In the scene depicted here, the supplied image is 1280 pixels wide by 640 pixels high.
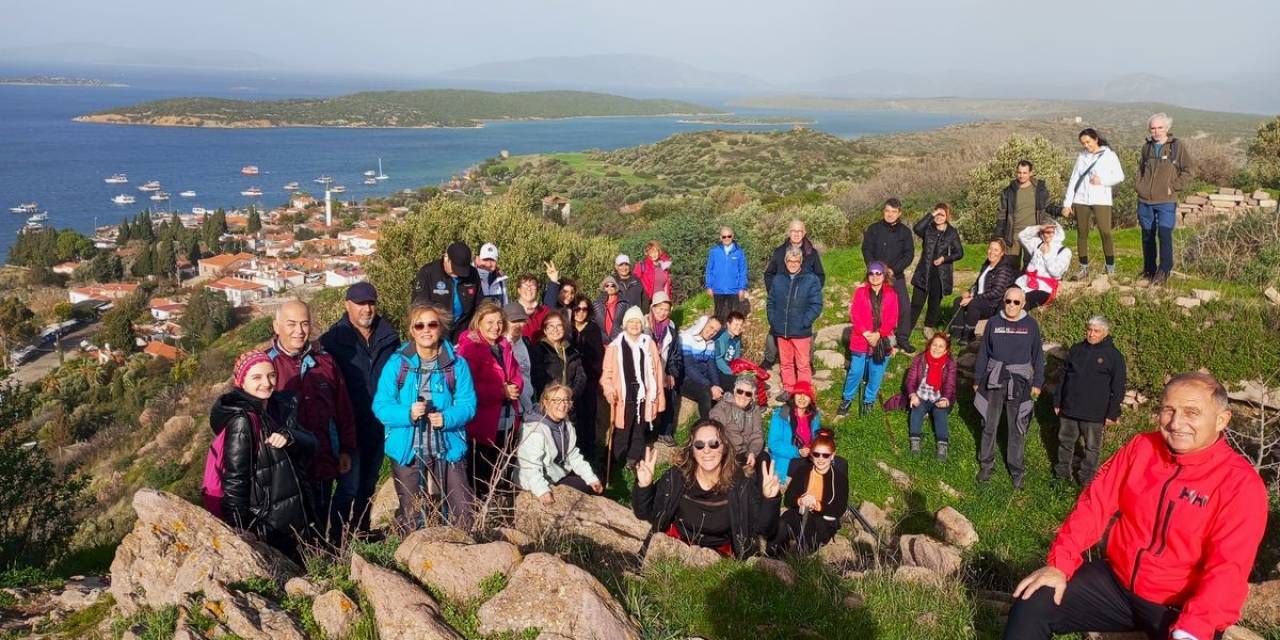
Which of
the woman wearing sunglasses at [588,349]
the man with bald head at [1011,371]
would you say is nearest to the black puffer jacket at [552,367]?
the woman wearing sunglasses at [588,349]

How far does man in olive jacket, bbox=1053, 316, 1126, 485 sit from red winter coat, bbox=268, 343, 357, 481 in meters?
6.54

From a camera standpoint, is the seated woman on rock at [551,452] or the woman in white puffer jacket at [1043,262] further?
the woman in white puffer jacket at [1043,262]

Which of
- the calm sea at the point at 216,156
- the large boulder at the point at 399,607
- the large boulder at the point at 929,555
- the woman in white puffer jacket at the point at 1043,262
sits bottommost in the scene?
the large boulder at the point at 929,555

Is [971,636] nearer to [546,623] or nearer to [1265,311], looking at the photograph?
[546,623]

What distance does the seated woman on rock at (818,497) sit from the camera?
17.1ft

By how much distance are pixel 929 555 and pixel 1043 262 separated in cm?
470

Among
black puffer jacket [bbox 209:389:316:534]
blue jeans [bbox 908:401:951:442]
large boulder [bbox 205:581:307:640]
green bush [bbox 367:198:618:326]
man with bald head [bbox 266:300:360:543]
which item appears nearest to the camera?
large boulder [bbox 205:581:307:640]

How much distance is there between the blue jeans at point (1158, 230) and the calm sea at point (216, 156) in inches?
3648

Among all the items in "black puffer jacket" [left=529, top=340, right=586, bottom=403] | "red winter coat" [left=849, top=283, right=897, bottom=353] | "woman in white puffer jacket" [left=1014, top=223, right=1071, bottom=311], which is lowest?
"black puffer jacket" [left=529, top=340, right=586, bottom=403]

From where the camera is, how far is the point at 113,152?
135 m

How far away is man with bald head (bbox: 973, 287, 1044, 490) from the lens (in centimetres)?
684

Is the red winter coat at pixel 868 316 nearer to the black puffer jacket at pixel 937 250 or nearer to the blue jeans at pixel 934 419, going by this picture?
the blue jeans at pixel 934 419

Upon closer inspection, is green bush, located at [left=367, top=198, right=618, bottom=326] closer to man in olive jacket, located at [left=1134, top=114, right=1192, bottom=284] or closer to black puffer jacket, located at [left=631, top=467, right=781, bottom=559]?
man in olive jacket, located at [left=1134, top=114, right=1192, bottom=284]

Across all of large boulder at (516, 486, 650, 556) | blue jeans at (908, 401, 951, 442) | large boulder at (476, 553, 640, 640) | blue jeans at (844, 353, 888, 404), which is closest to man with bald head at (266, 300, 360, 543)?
large boulder at (516, 486, 650, 556)
